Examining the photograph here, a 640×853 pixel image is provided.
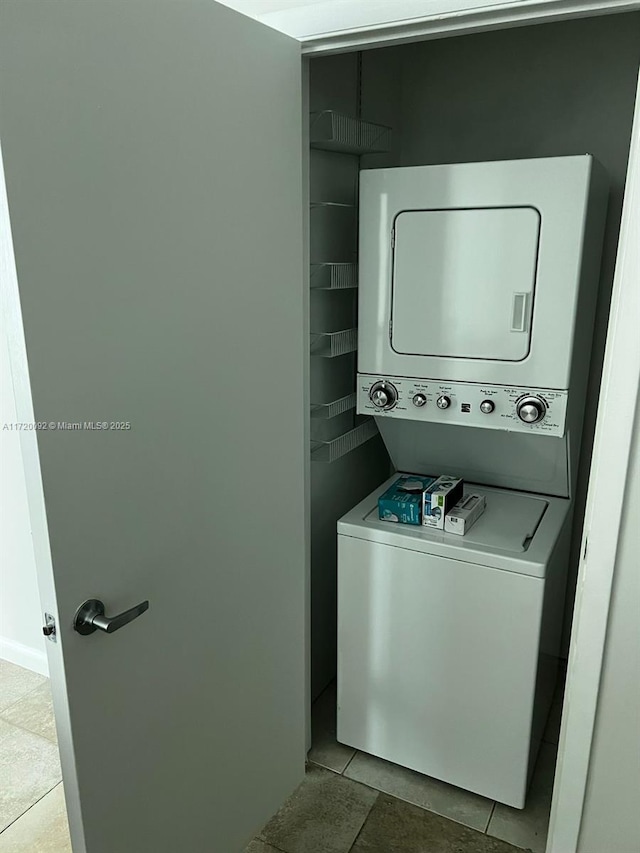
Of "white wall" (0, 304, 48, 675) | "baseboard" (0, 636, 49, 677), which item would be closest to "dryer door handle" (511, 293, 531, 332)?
"white wall" (0, 304, 48, 675)

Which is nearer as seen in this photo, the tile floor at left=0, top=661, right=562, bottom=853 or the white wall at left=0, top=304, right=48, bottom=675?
the tile floor at left=0, top=661, right=562, bottom=853

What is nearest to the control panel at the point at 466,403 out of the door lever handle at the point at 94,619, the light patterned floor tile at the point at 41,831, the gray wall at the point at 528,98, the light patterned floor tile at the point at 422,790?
the gray wall at the point at 528,98

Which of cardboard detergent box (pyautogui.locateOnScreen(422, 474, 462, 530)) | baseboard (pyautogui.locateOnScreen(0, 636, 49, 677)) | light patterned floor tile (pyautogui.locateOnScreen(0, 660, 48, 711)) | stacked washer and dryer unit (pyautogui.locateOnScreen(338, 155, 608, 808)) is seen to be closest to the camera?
stacked washer and dryer unit (pyautogui.locateOnScreen(338, 155, 608, 808))

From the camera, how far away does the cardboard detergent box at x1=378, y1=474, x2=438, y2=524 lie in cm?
189

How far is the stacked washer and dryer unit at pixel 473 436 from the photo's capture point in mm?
1645

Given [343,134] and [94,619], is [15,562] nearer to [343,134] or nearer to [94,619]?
[94,619]

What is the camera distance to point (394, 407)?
190 centimetres

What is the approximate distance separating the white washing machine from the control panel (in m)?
0.31

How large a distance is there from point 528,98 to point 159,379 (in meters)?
1.64

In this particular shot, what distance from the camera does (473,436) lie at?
80.0 inches

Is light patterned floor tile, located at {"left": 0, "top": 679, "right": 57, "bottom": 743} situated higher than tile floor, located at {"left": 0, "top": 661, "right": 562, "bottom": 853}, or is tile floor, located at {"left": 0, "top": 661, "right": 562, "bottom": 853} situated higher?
light patterned floor tile, located at {"left": 0, "top": 679, "right": 57, "bottom": 743}

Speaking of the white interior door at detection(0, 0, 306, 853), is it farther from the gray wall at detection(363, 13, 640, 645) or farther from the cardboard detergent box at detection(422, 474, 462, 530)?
the gray wall at detection(363, 13, 640, 645)

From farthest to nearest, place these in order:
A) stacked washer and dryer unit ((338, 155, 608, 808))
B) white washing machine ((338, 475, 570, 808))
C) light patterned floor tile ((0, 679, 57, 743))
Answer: light patterned floor tile ((0, 679, 57, 743))
white washing machine ((338, 475, 570, 808))
stacked washer and dryer unit ((338, 155, 608, 808))

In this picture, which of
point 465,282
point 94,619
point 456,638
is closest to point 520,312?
point 465,282
